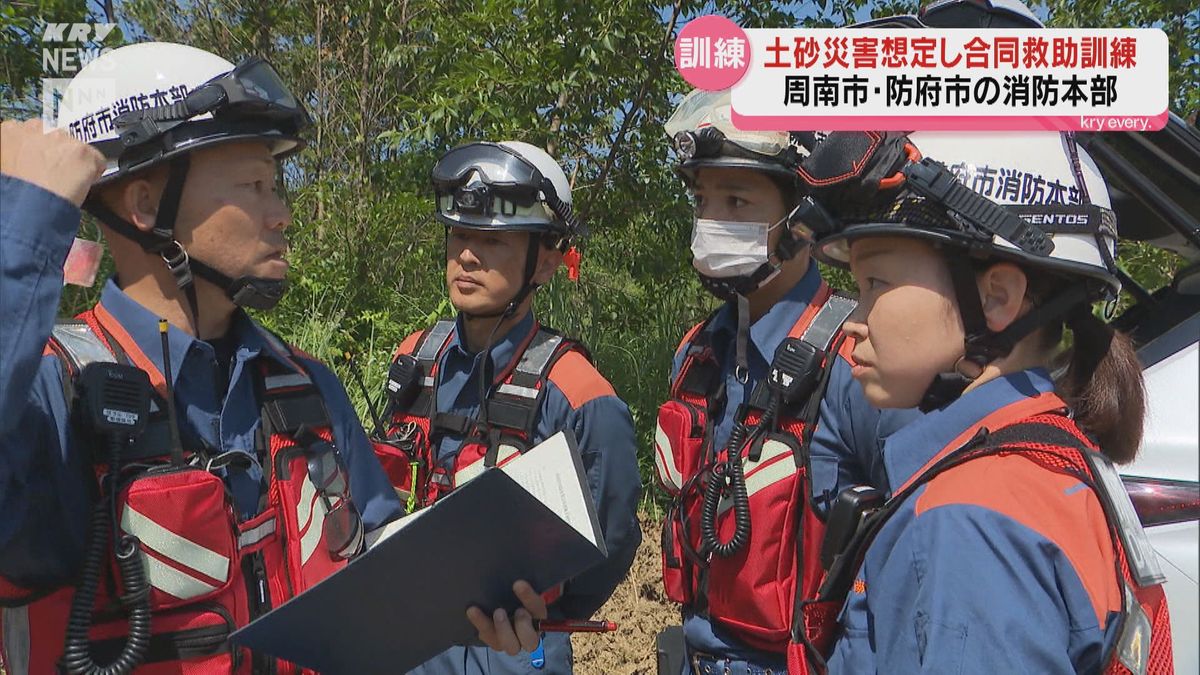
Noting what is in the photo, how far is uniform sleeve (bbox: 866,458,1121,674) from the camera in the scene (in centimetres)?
159

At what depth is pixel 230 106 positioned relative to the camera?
2.40 m

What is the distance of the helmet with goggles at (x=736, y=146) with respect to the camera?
337 centimetres

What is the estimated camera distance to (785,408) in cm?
308

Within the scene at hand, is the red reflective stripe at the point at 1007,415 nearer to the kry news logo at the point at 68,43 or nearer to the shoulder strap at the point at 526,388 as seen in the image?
the shoulder strap at the point at 526,388

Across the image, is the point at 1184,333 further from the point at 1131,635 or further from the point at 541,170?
the point at 541,170

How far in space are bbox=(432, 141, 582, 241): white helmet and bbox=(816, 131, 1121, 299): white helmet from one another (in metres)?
1.97

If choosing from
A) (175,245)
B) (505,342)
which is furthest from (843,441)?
(175,245)

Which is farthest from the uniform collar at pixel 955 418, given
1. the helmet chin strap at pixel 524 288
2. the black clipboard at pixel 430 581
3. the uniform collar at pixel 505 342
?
the helmet chin strap at pixel 524 288

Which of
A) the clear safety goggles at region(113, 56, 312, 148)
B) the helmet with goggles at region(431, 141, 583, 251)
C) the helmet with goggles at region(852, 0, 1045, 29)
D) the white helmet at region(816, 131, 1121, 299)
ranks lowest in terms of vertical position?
the helmet with goggles at region(431, 141, 583, 251)

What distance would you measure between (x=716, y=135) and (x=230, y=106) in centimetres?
163

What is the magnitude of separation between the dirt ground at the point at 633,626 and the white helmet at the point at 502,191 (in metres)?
2.81

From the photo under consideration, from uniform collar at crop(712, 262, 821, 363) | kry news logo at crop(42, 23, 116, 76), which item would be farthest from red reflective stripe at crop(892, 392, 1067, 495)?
kry news logo at crop(42, 23, 116, 76)

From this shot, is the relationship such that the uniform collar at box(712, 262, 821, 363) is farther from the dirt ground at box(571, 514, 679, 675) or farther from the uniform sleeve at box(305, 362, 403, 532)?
the dirt ground at box(571, 514, 679, 675)

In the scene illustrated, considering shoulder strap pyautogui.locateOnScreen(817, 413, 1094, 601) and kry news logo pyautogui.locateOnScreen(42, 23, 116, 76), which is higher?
kry news logo pyautogui.locateOnScreen(42, 23, 116, 76)
